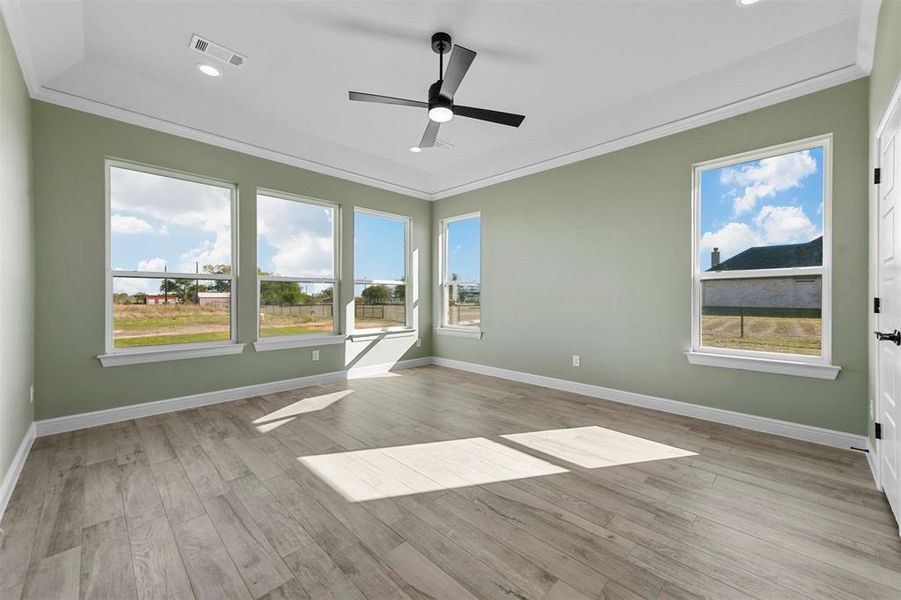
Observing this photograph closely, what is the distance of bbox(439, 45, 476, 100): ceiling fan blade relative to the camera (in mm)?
2254

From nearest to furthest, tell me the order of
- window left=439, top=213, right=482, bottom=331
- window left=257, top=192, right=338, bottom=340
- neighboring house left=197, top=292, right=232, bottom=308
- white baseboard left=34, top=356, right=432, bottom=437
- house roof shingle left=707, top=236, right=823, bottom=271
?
1. house roof shingle left=707, top=236, right=823, bottom=271
2. white baseboard left=34, top=356, right=432, bottom=437
3. neighboring house left=197, top=292, right=232, bottom=308
4. window left=257, top=192, right=338, bottom=340
5. window left=439, top=213, right=482, bottom=331

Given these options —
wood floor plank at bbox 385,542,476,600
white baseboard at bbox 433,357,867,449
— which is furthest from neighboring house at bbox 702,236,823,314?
wood floor plank at bbox 385,542,476,600

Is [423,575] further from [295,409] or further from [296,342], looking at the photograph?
[296,342]

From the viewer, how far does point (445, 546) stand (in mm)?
1672

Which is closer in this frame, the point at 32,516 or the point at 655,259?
the point at 32,516

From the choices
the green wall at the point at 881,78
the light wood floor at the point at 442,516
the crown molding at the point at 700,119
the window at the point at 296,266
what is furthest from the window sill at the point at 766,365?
the window at the point at 296,266

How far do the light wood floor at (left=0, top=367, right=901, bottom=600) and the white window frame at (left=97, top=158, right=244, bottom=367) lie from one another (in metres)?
0.64

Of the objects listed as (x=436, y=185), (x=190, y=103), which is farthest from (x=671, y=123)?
(x=190, y=103)

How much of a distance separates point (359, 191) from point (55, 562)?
4.43 m

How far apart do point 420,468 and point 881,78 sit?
3.74m

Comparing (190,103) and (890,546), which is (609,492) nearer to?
(890,546)

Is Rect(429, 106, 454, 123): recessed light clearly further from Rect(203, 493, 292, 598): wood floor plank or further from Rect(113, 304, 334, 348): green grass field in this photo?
Rect(113, 304, 334, 348): green grass field

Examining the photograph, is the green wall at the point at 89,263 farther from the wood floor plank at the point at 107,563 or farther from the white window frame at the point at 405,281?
the wood floor plank at the point at 107,563

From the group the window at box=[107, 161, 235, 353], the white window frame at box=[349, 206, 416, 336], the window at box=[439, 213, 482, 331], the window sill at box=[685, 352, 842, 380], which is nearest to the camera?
the window sill at box=[685, 352, 842, 380]
